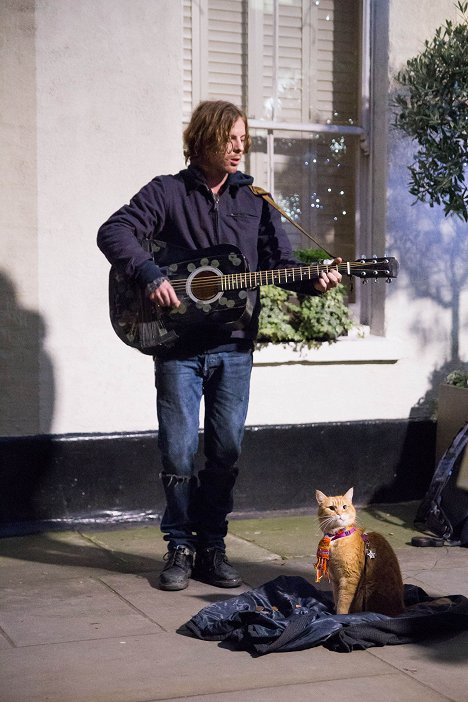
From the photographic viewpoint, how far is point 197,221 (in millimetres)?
5113

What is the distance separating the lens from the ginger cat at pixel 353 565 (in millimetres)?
4438

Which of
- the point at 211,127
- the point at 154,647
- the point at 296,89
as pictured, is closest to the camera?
the point at 154,647

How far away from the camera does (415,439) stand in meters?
7.20

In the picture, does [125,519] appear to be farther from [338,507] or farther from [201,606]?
[338,507]

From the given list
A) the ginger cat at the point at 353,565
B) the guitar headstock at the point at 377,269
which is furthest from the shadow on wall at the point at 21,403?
the ginger cat at the point at 353,565

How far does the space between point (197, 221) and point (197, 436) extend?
101 cm

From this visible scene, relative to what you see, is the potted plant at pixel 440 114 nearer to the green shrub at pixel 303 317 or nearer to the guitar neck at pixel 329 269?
the green shrub at pixel 303 317

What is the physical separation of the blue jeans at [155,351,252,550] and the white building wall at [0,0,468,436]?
1348 millimetres

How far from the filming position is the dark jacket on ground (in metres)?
5.02

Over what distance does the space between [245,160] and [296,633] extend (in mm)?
3693

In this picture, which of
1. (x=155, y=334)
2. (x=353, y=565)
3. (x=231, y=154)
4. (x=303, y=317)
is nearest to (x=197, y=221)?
(x=231, y=154)

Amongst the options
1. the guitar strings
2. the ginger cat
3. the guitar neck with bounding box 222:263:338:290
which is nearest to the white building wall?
the guitar strings

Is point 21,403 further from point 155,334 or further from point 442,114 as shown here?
point 442,114

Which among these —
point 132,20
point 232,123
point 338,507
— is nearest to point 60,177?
point 132,20
